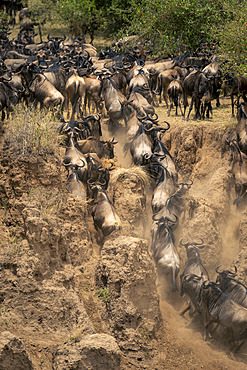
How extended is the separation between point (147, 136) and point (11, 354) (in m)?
9.57

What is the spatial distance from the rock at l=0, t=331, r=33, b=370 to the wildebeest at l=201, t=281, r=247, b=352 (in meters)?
3.96

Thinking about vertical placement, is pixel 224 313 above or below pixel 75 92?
below

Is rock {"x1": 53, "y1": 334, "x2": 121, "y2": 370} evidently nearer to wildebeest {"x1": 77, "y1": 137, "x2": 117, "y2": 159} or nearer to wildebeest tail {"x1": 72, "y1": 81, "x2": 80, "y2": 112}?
wildebeest {"x1": 77, "y1": 137, "x2": 117, "y2": 159}

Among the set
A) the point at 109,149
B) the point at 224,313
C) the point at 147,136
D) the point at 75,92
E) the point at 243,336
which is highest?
the point at 75,92

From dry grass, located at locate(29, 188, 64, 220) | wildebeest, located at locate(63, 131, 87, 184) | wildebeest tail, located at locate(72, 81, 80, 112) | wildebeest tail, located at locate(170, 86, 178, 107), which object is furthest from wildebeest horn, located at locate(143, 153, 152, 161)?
wildebeest tail, located at locate(72, 81, 80, 112)

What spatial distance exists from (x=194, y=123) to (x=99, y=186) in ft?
17.1

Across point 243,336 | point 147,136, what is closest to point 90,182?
point 147,136

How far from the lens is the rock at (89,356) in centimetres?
610

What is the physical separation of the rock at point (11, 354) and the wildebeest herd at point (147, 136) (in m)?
4.04

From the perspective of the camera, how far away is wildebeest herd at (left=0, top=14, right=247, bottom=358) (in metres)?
8.98

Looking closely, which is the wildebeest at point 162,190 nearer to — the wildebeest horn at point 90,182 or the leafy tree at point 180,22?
the wildebeest horn at point 90,182

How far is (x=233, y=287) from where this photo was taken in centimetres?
895

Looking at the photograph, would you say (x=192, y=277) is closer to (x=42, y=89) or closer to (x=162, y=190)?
(x=162, y=190)

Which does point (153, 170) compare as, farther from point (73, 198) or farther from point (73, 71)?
point (73, 71)
